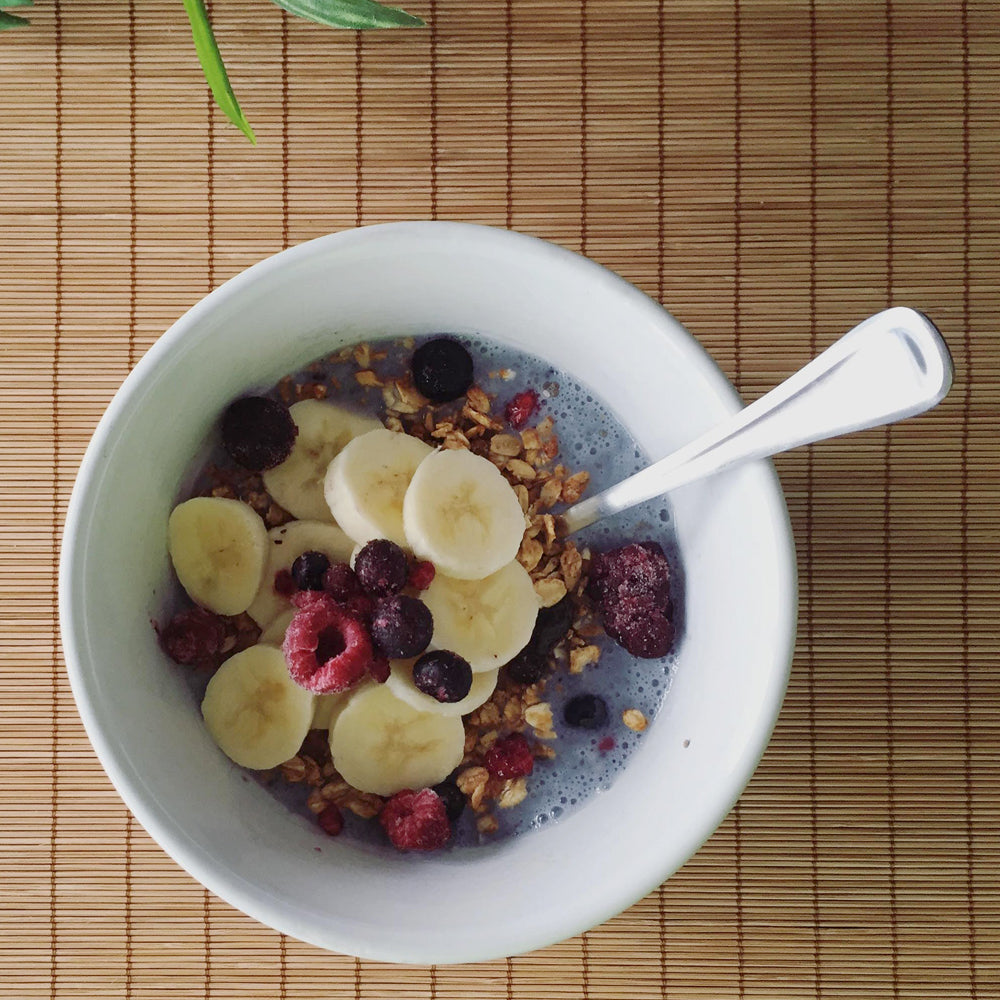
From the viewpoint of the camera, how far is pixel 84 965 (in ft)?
3.13

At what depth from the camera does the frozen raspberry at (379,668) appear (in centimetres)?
83

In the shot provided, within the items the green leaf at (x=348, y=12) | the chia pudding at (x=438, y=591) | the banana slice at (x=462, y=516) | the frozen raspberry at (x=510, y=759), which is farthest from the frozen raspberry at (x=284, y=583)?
the green leaf at (x=348, y=12)

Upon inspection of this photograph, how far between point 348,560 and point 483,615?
4.7 inches

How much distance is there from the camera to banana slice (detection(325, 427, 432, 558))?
2.79 feet

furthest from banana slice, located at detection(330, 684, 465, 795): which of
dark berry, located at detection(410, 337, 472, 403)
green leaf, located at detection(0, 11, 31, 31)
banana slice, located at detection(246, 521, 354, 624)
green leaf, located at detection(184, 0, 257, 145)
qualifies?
green leaf, located at detection(0, 11, 31, 31)

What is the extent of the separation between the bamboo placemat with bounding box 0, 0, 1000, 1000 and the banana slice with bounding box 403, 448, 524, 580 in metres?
0.22

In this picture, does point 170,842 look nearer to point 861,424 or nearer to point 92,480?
point 92,480

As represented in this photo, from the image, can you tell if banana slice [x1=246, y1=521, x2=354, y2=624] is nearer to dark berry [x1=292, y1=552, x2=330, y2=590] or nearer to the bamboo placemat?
dark berry [x1=292, y1=552, x2=330, y2=590]

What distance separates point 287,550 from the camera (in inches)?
35.2

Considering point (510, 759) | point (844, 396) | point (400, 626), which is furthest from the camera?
point (510, 759)

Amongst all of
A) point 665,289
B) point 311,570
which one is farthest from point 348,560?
point 665,289

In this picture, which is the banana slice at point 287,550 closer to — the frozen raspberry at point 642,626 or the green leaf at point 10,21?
the frozen raspberry at point 642,626

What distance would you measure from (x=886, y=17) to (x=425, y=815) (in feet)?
2.56

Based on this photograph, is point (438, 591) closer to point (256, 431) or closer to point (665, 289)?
point (256, 431)
